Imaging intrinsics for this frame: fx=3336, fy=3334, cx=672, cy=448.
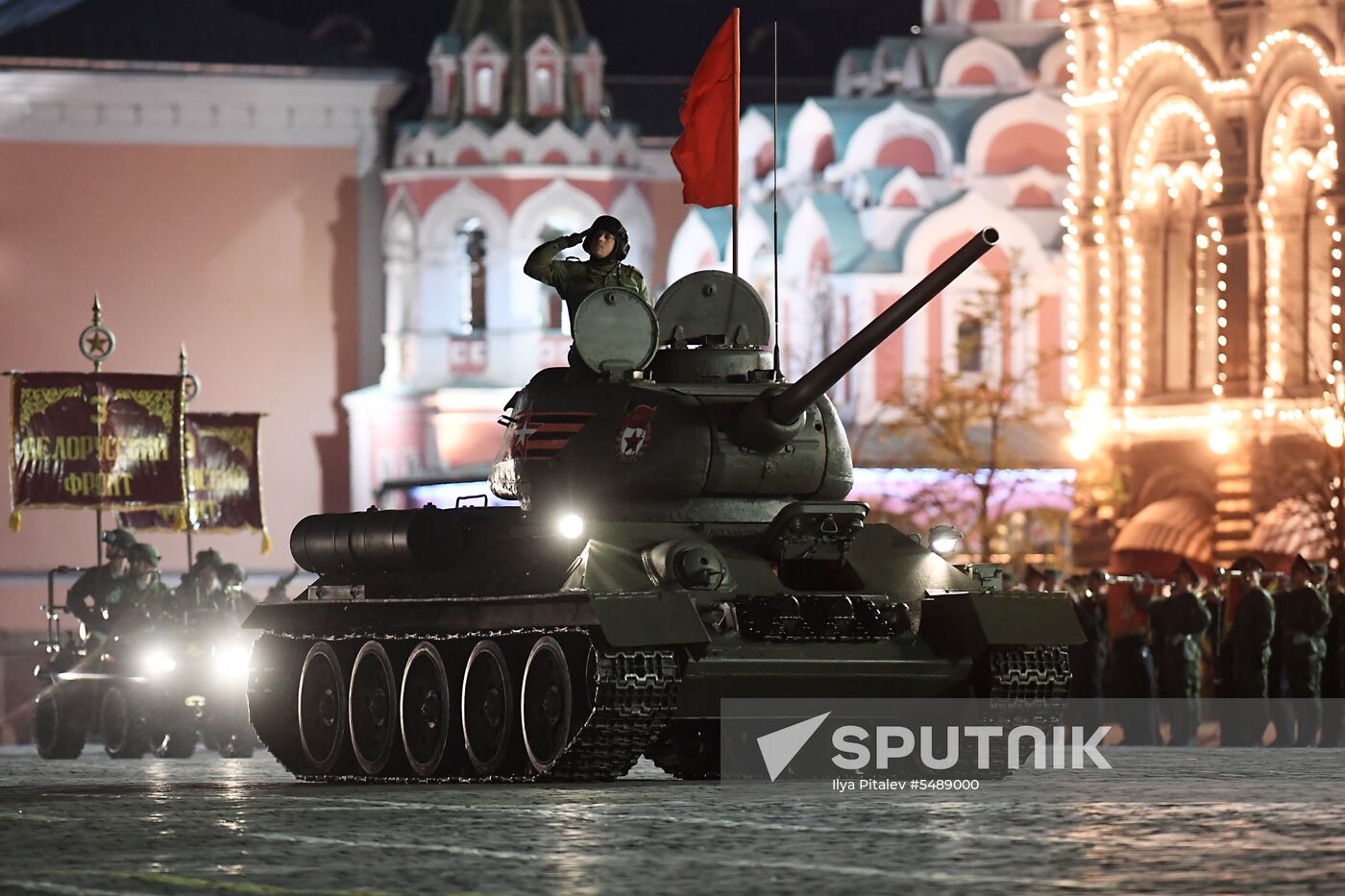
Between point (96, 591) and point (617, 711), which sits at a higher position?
point (96, 591)

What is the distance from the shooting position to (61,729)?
28156 mm

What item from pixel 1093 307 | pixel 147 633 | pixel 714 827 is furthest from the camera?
pixel 1093 307

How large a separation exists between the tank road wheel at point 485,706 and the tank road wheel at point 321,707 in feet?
6.82

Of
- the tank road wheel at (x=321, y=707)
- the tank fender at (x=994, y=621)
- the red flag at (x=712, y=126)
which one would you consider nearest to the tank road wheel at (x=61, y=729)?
the tank road wheel at (x=321, y=707)

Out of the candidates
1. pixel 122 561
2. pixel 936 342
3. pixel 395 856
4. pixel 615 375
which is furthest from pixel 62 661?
pixel 936 342

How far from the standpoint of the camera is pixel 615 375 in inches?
770

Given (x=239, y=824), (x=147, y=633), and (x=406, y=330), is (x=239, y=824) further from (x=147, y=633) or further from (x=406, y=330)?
(x=406, y=330)

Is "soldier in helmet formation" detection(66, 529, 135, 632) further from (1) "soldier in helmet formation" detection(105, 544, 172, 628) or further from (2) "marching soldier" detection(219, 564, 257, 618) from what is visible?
(2) "marching soldier" detection(219, 564, 257, 618)

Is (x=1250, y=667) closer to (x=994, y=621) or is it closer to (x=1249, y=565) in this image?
(x=1249, y=565)

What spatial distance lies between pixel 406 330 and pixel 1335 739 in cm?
4094

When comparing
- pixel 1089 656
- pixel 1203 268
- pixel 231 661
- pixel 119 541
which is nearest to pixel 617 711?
pixel 231 661

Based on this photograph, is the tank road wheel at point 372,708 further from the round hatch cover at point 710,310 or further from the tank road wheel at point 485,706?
the round hatch cover at point 710,310

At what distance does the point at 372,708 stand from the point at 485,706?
1.78 m
